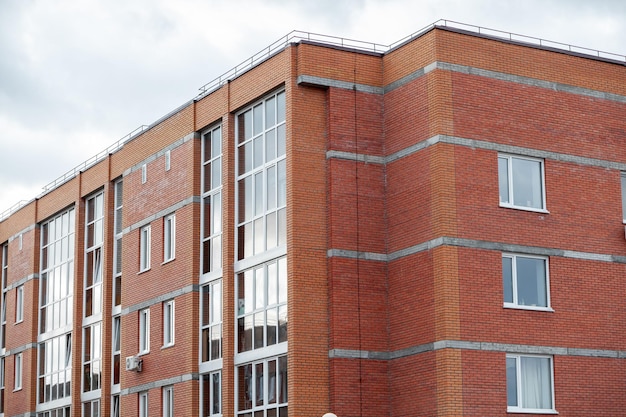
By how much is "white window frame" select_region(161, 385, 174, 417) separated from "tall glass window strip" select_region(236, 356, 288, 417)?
3838 millimetres

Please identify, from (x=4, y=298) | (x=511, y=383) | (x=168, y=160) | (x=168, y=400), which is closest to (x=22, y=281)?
(x=4, y=298)

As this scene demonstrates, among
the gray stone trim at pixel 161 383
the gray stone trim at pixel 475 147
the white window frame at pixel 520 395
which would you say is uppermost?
the gray stone trim at pixel 475 147

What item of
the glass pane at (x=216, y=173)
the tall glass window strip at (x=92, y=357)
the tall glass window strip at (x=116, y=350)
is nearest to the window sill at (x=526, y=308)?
the glass pane at (x=216, y=173)

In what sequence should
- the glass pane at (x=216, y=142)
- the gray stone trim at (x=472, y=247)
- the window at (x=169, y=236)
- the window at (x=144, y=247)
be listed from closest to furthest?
the gray stone trim at (x=472, y=247) < the glass pane at (x=216, y=142) < the window at (x=169, y=236) < the window at (x=144, y=247)

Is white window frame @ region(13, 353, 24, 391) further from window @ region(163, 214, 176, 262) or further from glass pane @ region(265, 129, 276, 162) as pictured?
glass pane @ region(265, 129, 276, 162)

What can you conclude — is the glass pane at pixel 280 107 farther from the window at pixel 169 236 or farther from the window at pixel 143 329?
the window at pixel 143 329

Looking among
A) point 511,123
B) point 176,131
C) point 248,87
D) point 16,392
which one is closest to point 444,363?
point 511,123

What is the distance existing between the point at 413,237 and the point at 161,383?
9.82m

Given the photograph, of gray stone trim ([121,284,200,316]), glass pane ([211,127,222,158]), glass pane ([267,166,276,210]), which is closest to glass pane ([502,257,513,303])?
glass pane ([267,166,276,210])

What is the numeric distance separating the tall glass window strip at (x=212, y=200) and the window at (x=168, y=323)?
213cm

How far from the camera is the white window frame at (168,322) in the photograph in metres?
36.6

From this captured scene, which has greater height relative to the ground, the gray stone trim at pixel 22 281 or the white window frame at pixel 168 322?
the gray stone trim at pixel 22 281

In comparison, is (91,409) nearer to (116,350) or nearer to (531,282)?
(116,350)

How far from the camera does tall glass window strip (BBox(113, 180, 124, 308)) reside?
41.1 meters
